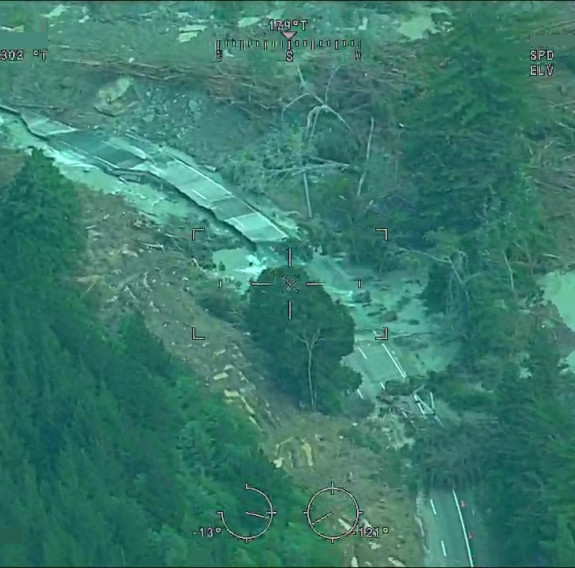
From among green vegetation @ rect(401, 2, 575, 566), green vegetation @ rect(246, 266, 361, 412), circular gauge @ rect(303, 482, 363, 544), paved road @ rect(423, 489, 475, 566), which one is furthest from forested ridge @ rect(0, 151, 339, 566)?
green vegetation @ rect(401, 2, 575, 566)

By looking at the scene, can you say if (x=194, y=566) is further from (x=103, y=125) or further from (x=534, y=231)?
(x=103, y=125)

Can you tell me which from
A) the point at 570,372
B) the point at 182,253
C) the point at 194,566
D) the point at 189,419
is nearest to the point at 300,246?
the point at 182,253

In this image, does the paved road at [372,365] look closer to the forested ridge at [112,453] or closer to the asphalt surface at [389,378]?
the asphalt surface at [389,378]

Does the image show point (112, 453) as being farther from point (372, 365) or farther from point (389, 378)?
point (372, 365)

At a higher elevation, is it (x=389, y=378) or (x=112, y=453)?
(x=112, y=453)
